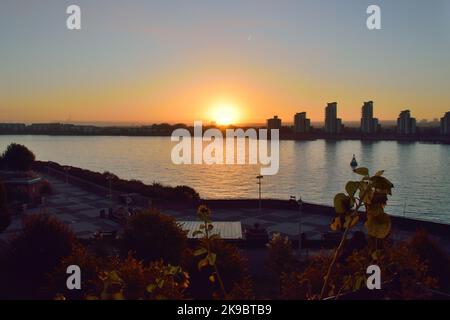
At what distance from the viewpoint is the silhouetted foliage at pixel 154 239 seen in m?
17.7

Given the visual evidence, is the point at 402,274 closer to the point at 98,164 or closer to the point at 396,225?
the point at 396,225

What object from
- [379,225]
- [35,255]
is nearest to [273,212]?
[35,255]

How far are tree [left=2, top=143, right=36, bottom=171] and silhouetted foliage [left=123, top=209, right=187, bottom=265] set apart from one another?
3197 centimetres

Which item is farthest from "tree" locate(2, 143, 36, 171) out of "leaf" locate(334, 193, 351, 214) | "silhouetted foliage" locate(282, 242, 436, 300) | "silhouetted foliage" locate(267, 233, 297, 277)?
"leaf" locate(334, 193, 351, 214)

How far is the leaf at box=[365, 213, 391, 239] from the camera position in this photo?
2.92 metres

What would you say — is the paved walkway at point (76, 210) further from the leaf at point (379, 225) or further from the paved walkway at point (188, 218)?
the leaf at point (379, 225)

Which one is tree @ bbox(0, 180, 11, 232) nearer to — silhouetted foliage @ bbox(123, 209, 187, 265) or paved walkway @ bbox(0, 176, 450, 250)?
paved walkway @ bbox(0, 176, 450, 250)

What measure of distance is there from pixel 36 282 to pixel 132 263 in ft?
25.9

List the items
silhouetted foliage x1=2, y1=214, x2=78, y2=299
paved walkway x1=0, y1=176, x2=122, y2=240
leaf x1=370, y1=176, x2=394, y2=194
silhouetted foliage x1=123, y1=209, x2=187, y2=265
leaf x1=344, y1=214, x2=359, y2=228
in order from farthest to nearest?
paved walkway x1=0, y1=176, x2=122, y2=240 < silhouetted foliage x1=123, y1=209, x2=187, y2=265 < silhouetted foliage x1=2, y1=214, x2=78, y2=299 < leaf x1=344, y1=214, x2=359, y2=228 < leaf x1=370, y1=176, x2=394, y2=194

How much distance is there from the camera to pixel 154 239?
58.2 feet

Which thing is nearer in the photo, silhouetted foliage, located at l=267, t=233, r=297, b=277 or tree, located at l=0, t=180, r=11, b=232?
silhouetted foliage, located at l=267, t=233, r=297, b=277

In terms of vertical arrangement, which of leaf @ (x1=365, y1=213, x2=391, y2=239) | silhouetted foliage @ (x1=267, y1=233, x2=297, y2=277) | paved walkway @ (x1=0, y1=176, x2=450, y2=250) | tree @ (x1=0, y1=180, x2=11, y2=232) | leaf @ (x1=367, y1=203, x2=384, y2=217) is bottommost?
paved walkway @ (x1=0, y1=176, x2=450, y2=250)

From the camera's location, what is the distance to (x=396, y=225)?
101ft
